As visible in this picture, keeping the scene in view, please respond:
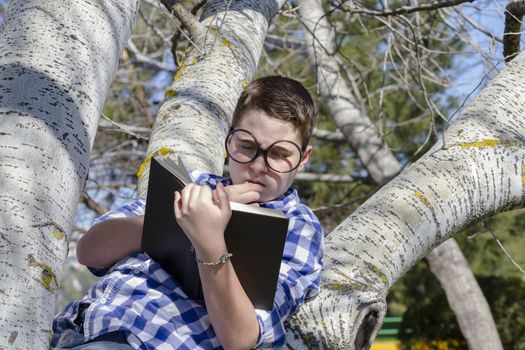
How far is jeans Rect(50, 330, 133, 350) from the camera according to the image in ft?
5.18

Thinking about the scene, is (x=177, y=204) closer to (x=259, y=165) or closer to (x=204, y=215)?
(x=204, y=215)

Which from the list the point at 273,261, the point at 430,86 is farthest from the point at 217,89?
the point at 430,86

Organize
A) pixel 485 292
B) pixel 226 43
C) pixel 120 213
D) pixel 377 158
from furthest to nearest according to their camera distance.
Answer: pixel 485 292, pixel 377 158, pixel 226 43, pixel 120 213

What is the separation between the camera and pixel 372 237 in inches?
76.2

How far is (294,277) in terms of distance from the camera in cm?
171

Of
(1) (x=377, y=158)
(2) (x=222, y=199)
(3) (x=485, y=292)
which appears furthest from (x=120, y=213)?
(3) (x=485, y=292)

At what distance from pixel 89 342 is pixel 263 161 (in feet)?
1.80

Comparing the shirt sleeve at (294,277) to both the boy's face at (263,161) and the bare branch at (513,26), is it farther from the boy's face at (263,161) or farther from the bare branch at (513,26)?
the bare branch at (513,26)

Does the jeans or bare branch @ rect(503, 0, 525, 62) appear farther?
bare branch @ rect(503, 0, 525, 62)

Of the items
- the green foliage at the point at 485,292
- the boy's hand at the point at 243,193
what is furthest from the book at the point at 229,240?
the green foliage at the point at 485,292

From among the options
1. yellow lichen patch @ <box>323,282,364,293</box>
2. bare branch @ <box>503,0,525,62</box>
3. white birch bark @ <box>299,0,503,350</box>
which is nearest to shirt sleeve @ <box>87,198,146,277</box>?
yellow lichen patch @ <box>323,282,364,293</box>

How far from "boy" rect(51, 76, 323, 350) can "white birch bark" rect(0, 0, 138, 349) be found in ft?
0.75

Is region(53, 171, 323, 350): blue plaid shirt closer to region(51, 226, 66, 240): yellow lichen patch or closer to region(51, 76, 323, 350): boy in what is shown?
region(51, 76, 323, 350): boy

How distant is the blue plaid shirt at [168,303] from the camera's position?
162cm
